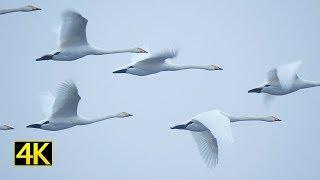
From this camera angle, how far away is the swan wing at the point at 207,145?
35.9m

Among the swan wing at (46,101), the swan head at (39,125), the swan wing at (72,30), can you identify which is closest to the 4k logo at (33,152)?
the swan head at (39,125)

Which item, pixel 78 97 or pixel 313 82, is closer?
pixel 78 97

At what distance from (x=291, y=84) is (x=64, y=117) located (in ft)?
19.0

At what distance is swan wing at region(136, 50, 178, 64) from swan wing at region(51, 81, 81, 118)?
2336mm

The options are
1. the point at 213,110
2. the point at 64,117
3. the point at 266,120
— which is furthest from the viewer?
the point at 266,120

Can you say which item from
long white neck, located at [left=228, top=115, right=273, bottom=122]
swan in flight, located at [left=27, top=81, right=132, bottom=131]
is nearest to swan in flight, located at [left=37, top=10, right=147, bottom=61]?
swan in flight, located at [left=27, top=81, right=132, bottom=131]

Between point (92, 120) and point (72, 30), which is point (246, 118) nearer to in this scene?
point (92, 120)

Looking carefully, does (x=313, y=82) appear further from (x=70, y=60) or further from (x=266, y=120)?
(x=70, y=60)

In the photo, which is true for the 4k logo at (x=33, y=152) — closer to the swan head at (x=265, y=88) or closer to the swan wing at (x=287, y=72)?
the swan head at (x=265, y=88)

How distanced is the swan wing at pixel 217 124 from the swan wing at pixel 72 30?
3.99 meters

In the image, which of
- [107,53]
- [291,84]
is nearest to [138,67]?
[107,53]

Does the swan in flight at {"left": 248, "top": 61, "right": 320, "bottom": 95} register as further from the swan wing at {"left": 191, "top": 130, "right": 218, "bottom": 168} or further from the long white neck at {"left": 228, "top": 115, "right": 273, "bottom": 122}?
the swan wing at {"left": 191, "top": 130, "right": 218, "bottom": 168}

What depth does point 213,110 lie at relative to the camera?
3522 centimetres

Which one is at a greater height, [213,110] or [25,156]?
[213,110]
